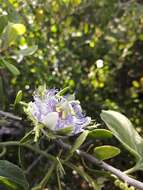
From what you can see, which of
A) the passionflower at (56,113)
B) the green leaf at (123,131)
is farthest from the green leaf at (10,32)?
the green leaf at (123,131)

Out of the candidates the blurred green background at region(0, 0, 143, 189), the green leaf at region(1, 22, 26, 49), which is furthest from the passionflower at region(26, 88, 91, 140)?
the blurred green background at region(0, 0, 143, 189)

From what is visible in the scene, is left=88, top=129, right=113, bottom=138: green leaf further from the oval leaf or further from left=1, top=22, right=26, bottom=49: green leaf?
left=1, top=22, right=26, bottom=49: green leaf

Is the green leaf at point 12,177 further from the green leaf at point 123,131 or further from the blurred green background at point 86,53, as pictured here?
the blurred green background at point 86,53

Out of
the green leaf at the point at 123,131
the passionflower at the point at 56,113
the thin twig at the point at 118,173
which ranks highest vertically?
the passionflower at the point at 56,113

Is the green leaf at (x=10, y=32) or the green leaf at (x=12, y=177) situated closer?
the green leaf at (x=12, y=177)

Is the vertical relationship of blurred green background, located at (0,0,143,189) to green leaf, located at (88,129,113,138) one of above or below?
above

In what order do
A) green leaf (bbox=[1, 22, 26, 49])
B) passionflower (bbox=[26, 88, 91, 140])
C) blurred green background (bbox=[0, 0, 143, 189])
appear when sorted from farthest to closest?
blurred green background (bbox=[0, 0, 143, 189])
green leaf (bbox=[1, 22, 26, 49])
passionflower (bbox=[26, 88, 91, 140])

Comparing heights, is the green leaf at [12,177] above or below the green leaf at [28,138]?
below
